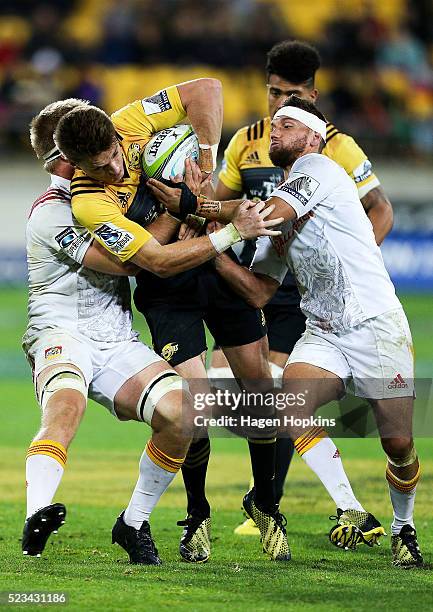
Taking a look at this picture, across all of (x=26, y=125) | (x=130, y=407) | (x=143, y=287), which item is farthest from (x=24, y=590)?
(x=26, y=125)

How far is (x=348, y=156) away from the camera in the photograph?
25.4 ft

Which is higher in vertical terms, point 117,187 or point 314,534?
point 117,187

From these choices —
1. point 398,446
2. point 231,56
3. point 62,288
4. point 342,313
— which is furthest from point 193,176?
point 231,56

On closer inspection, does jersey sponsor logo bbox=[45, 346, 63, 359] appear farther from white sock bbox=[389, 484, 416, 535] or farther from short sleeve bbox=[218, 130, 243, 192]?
short sleeve bbox=[218, 130, 243, 192]

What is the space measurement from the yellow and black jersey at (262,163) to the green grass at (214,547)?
225 centimetres

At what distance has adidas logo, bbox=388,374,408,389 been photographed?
6.23 m

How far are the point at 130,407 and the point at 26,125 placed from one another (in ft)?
49.4

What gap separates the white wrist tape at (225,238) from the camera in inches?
242

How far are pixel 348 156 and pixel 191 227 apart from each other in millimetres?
1643

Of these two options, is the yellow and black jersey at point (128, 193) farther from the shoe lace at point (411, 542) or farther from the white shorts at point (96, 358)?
the shoe lace at point (411, 542)

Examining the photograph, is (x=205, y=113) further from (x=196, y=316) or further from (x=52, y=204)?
(x=196, y=316)

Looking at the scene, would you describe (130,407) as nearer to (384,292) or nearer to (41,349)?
(41,349)

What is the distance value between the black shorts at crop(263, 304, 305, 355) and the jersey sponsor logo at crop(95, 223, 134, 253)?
2020 millimetres

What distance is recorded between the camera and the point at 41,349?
21.2 feet
